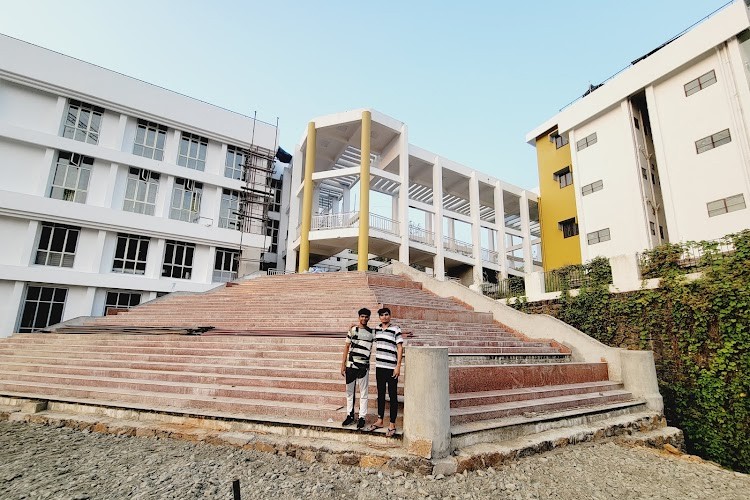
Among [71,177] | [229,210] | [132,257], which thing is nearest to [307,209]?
[229,210]

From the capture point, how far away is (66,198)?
17391mm

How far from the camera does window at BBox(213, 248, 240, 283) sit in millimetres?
20844

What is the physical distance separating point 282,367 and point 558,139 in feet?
72.4

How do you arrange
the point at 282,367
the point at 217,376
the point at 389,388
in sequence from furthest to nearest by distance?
the point at 282,367 → the point at 217,376 → the point at 389,388

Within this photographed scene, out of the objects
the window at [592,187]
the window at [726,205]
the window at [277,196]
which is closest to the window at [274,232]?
the window at [277,196]

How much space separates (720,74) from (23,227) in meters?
31.1

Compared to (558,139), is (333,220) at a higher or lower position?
lower

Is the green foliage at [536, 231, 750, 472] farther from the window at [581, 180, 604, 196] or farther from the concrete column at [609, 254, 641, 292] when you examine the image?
the window at [581, 180, 604, 196]

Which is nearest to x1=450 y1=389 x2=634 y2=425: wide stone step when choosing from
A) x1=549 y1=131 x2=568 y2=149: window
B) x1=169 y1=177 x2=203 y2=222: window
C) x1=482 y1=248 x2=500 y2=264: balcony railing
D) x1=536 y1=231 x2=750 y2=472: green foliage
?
x1=536 y1=231 x2=750 y2=472: green foliage

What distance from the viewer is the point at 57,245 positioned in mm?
16828

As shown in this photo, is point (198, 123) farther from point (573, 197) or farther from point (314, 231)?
point (573, 197)

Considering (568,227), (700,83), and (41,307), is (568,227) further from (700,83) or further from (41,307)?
(41,307)

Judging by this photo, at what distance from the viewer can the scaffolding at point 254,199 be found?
21500mm

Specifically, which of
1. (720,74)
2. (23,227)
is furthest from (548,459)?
A: (23,227)
